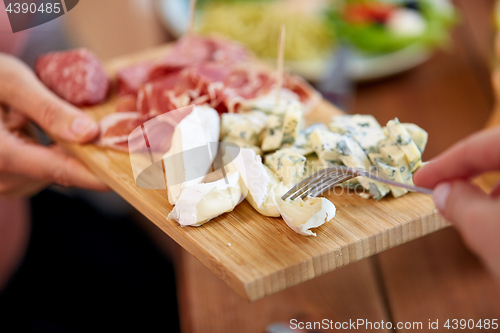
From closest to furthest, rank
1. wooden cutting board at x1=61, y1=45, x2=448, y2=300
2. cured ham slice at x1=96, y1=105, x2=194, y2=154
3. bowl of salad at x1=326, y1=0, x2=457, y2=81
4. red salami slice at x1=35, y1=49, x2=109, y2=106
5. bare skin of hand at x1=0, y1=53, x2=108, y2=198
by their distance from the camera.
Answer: wooden cutting board at x1=61, y1=45, x2=448, y2=300, cured ham slice at x1=96, y1=105, x2=194, y2=154, bare skin of hand at x1=0, y1=53, x2=108, y2=198, red salami slice at x1=35, y1=49, x2=109, y2=106, bowl of salad at x1=326, y1=0, x2=457, y2=81

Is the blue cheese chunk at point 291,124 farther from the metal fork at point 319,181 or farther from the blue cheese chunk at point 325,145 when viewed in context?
the metal fork at point 319,181

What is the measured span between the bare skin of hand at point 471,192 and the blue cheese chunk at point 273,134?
46 centimetres

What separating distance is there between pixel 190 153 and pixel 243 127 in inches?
7.1

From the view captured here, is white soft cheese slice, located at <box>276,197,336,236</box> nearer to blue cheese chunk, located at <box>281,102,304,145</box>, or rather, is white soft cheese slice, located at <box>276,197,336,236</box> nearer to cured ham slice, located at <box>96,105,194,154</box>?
blue cheese chunk, located at <box>281,102,304,145</box>

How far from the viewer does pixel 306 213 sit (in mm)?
959

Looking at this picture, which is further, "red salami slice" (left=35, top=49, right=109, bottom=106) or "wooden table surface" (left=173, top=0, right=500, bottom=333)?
"red salami slice" (left=35, top=49, right=109, bottom=106)

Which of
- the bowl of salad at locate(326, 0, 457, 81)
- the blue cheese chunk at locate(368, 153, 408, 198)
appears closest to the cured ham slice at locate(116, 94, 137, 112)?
the blue cheese chunk at locate(368, 153, 408, 198)

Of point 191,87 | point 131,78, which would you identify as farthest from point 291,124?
point 131,78

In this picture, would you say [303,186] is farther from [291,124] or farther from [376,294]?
[376,294]

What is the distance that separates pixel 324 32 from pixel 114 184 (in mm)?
1655

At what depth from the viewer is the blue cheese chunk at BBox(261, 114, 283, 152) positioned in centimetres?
115

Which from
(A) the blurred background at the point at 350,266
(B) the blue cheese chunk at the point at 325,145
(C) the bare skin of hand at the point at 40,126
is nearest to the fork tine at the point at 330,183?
(B) the blue cheese chunk at the point at 325,145

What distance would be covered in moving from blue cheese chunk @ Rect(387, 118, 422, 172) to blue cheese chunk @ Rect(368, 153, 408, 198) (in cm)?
4

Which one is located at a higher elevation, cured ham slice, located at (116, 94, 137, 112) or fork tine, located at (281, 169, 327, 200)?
cured ham slice, located at (116, 94, 137, 112)
